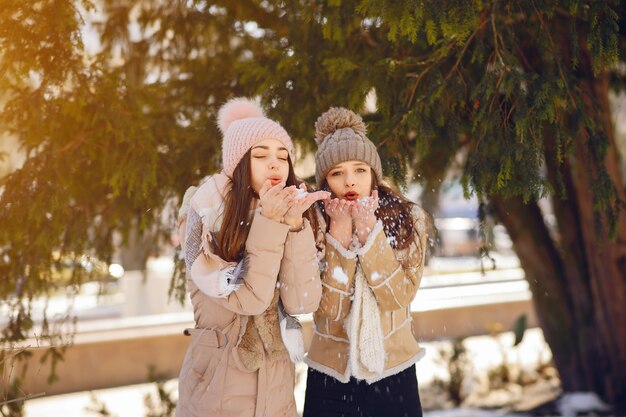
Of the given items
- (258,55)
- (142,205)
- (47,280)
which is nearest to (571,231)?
(258,55)

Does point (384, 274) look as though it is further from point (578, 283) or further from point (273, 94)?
point (578, 283)

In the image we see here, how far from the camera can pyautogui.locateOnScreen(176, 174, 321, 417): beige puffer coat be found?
2.16 m

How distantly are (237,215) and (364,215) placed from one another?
51 centimetres

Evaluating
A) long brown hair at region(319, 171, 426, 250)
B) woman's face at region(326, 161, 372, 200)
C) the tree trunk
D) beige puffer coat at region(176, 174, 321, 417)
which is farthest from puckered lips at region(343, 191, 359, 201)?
the tree trunk

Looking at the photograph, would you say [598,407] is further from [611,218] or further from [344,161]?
[344,161]

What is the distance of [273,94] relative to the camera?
3.89 m

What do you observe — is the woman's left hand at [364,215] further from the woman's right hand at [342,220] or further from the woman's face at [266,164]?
the woman's face at [266,164]

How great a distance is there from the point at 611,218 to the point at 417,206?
1.61m

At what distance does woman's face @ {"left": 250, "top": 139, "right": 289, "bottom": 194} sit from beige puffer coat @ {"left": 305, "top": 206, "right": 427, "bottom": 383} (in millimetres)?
331

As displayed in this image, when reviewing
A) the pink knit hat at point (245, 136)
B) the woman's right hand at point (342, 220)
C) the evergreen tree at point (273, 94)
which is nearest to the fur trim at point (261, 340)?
the woman's right hand at point (342, 220)

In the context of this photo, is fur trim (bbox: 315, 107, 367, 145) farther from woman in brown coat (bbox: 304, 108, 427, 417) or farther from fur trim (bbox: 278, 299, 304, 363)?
fur trim (bbox: 278, 299, 304, 363)

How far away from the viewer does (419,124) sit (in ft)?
11.4

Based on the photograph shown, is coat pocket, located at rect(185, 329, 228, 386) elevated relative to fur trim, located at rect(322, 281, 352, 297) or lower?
lower

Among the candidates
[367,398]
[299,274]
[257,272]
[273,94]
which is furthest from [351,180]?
[273,94]
